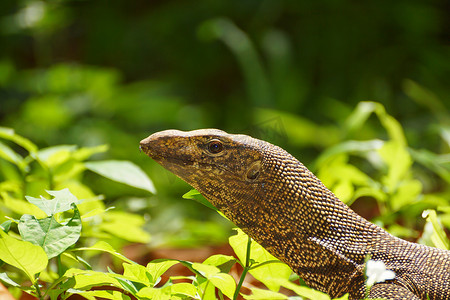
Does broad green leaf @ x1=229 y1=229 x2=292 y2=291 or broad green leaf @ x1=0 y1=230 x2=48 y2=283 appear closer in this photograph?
broad green leaf @ x1=0 y1=230 x2=48 y2=283

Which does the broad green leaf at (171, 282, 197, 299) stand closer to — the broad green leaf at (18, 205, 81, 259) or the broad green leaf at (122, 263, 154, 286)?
the broad green leaf at (122, 263, 154, 286)

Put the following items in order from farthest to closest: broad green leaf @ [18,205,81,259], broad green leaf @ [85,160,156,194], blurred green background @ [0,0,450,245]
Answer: blurred green background @ [0,0,450,245], broad green leaf @ [85,160,156,194], broad green leaf @ [18,205,81,259]

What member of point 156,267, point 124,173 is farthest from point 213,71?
point 156,267

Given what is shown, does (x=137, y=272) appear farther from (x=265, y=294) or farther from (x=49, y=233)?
(x=265, y=294)

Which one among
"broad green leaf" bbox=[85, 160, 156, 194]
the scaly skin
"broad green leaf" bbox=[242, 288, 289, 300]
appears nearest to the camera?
"broad green leaf" bbox=[242, 288, 289, 300]

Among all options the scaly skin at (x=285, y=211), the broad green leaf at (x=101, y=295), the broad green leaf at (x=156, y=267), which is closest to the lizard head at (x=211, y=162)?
the scaly skin at (x=285, y=211)

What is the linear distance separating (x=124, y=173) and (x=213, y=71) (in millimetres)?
4196

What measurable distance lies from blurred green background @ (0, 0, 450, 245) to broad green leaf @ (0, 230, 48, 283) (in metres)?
2.14

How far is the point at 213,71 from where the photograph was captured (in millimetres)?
5508

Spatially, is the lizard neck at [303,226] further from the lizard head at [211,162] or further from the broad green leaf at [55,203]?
the broad green leaf at [55,203]

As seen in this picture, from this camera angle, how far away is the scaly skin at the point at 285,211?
1.13 m

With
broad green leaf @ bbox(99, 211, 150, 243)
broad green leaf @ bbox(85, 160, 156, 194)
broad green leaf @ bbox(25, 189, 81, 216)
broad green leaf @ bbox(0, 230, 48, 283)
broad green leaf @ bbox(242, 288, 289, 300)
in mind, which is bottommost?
broad green leaf @ bbox(99, 211, 150, 243)

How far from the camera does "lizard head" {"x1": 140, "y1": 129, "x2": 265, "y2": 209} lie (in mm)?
1155

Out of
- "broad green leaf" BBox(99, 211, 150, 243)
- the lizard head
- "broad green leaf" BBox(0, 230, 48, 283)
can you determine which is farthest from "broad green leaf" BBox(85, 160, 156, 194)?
"broad green leaf" BBox(0, 230, 48, 283)
